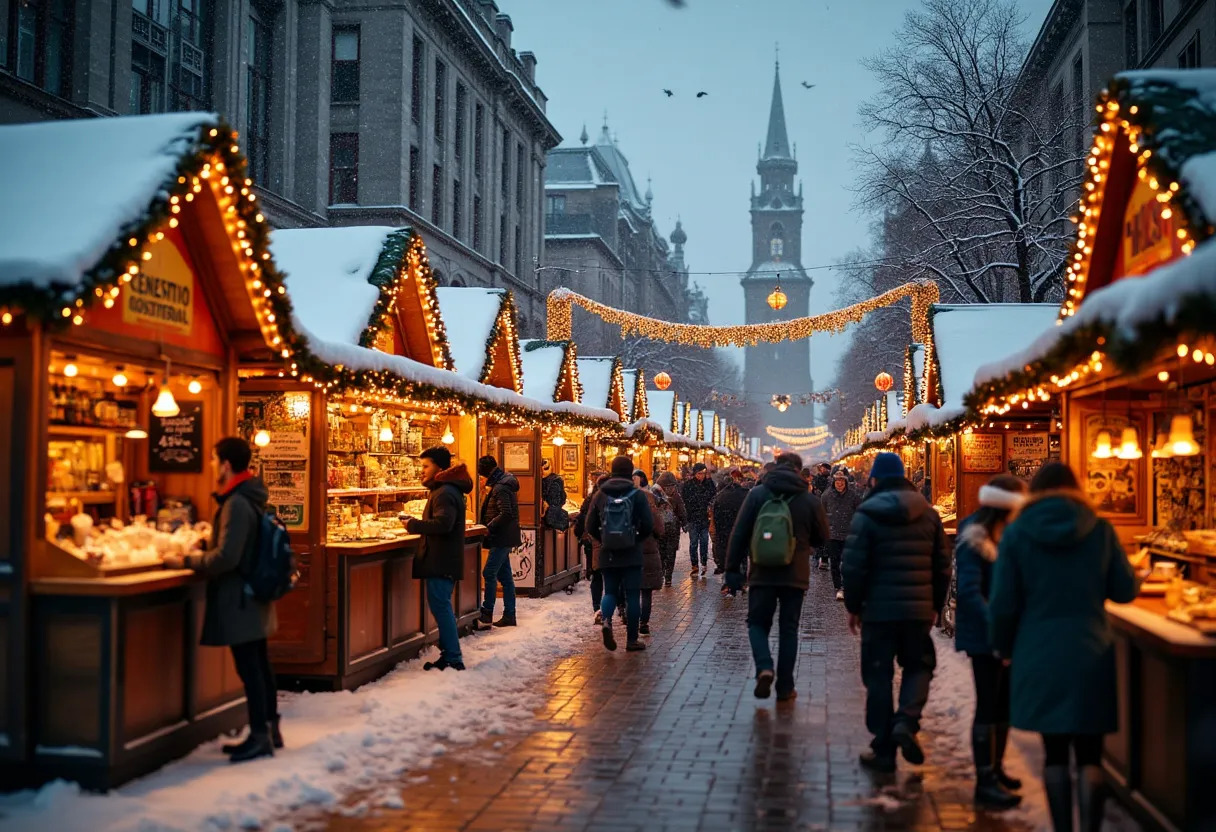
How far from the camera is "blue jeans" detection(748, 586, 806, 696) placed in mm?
9992

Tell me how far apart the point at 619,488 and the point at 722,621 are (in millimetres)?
3472

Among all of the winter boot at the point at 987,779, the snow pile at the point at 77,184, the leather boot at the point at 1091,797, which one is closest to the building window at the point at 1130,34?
the winter boot at the point at 987,779

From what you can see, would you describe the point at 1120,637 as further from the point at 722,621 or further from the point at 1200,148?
the point at 722,621

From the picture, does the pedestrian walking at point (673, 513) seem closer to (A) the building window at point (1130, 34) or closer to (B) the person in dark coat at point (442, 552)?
(B) the person in dark coat at point (442, 552)

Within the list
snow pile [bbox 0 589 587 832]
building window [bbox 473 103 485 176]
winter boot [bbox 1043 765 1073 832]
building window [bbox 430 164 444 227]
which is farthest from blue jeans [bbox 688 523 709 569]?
building window [bbox 473 103 485 176]

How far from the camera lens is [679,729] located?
888 centimetres

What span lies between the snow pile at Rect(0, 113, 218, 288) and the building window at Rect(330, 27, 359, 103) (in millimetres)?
33377

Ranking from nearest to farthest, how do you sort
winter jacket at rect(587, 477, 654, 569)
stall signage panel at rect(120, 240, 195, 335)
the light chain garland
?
stall signage panel at rect(120, 240, 195, 335) < winter jacket at rect(587, 477, 654, 569) < the light chain garland

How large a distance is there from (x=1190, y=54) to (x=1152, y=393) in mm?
24993

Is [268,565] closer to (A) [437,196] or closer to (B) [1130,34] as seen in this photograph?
(B) [1130,34]

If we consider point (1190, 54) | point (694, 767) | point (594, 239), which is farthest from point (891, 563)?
point (594, 239)

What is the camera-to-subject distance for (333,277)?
12.9 meters

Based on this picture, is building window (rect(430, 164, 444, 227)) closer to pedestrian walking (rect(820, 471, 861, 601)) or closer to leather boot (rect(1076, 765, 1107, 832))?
pedestrian walking (rect(820, 471, 861, 601))

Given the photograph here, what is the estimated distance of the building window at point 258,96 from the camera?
3519cm
